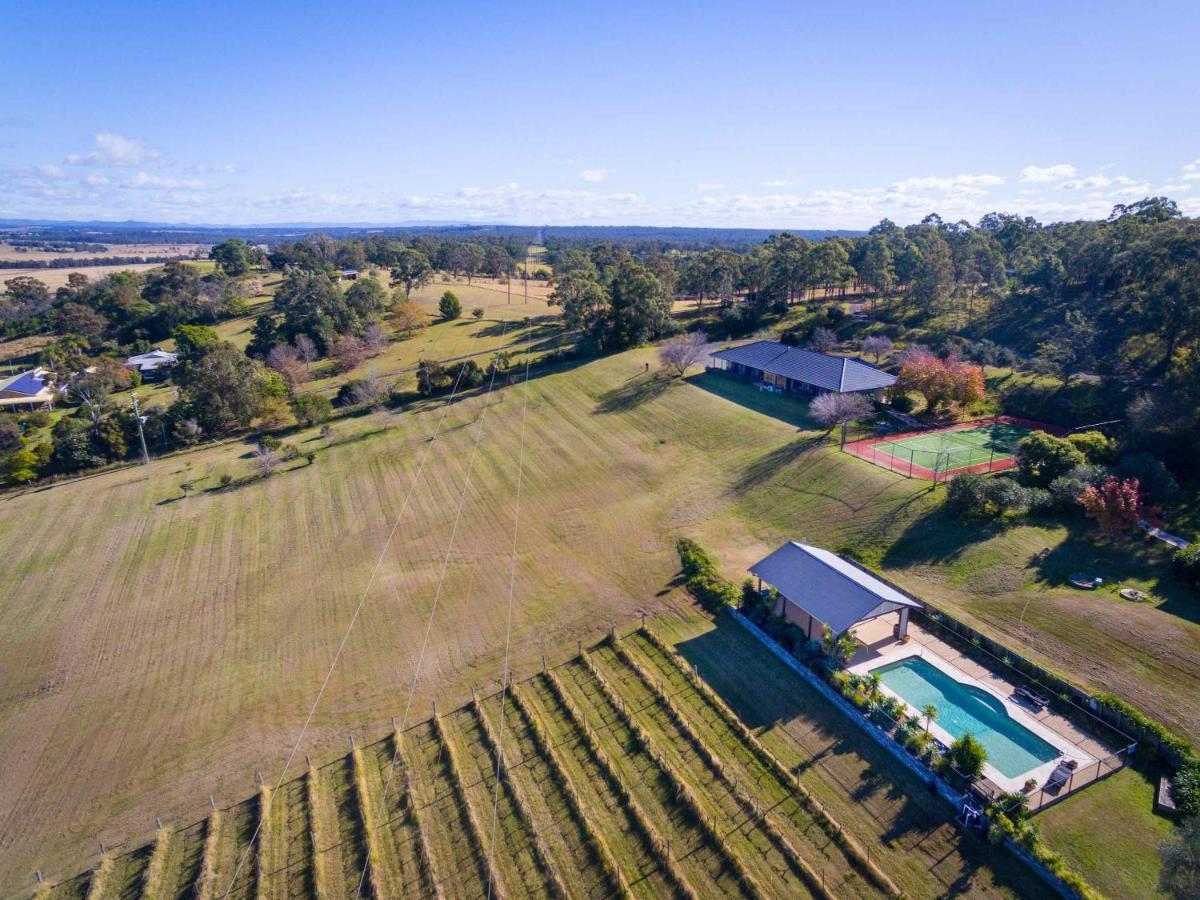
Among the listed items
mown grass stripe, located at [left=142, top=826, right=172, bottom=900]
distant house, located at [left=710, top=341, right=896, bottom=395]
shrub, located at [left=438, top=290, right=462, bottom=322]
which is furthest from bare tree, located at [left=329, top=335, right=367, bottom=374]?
mown grass stripe, located at [left=142, top=826, right=172, bottom=900]

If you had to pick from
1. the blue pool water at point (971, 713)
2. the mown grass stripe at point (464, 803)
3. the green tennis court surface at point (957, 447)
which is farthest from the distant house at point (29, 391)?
the blue pool water at point (971, 713)

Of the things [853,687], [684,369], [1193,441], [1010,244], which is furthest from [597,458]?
[1010,244]

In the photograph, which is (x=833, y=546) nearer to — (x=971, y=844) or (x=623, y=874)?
(x=971, y=844)

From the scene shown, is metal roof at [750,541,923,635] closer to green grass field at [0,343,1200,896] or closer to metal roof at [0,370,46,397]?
green grass field at [0,343,1200,896]

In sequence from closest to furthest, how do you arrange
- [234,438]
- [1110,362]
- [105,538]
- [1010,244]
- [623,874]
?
[623,874], [105,538], [1110,362], [234,438], [1010,244]

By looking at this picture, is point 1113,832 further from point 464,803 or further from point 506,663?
point 506,663

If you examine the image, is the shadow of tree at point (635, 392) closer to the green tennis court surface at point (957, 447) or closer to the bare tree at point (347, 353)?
the green tennis court surface at point (957, 447)
